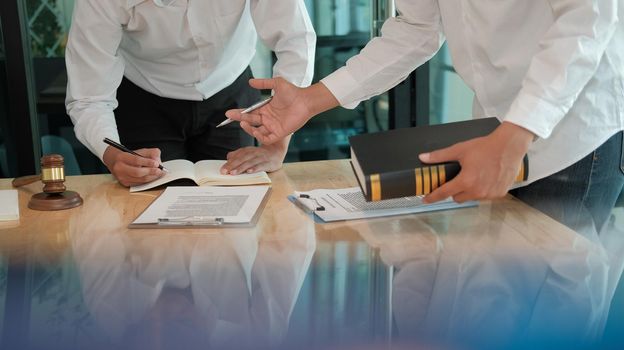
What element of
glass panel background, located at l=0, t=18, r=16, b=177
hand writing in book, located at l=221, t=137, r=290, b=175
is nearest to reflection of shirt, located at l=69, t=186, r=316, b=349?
hand writing in book, located at l=221, t=137, r=290, b=175

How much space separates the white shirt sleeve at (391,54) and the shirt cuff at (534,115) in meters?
0.55

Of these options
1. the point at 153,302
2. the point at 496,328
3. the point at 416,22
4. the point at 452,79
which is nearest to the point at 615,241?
the point at 496,328

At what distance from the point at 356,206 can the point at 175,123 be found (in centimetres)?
102

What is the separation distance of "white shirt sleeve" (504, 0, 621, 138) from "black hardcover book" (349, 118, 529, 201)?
96mm

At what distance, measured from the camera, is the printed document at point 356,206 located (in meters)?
1.83

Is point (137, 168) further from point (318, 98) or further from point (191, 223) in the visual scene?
point (318, 98)

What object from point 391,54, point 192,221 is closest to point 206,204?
point 192,221

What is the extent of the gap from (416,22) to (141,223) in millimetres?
852

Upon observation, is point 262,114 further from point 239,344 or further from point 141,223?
point 239,344

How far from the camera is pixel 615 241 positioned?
5.23ft

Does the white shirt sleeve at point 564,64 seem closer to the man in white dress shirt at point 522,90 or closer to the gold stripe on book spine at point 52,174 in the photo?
the man in white dress shirt at point 522,90

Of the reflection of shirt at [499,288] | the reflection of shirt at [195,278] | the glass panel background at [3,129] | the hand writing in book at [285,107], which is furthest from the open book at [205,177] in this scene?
the glass panel background at [3,129]

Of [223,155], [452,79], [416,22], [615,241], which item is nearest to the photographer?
[615,241]

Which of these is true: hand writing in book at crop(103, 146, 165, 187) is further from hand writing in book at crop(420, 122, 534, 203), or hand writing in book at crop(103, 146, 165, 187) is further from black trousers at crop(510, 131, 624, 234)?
black trousers at crop(510, 131, 624, 234)
